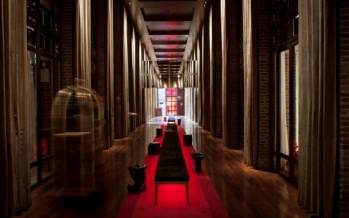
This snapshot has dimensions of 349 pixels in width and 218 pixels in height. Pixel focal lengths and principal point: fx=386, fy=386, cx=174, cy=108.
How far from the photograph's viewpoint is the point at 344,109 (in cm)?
393

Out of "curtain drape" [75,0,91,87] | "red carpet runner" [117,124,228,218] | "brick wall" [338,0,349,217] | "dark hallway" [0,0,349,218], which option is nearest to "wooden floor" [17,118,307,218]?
"dark hallway" [0,0,349,218]

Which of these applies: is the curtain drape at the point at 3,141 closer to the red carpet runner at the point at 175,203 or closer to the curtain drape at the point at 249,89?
the red carpet runner at the point at 175,203

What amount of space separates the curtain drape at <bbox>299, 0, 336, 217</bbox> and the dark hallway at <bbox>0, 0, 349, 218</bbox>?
1cm

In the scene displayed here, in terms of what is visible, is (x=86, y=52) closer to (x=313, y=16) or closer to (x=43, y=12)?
(x=43, y=12)

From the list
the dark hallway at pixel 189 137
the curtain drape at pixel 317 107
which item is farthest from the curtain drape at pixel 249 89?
the curtain drape at pixel 317 107

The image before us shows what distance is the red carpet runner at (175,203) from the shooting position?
14.6 ft

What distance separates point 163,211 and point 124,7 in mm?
10968

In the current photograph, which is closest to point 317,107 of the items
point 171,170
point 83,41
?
point 171,170

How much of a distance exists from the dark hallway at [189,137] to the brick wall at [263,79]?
0.06 feet

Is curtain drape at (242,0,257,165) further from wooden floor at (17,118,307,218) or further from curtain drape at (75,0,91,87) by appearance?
curtain drape at (75,0,91,87)

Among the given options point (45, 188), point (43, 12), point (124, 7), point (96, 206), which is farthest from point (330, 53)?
point (124, 7)

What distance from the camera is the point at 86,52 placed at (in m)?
8.05

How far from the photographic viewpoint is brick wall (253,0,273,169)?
7070mm

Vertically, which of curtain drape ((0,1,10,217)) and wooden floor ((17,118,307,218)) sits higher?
curtain drape ((0,1,10,217))
